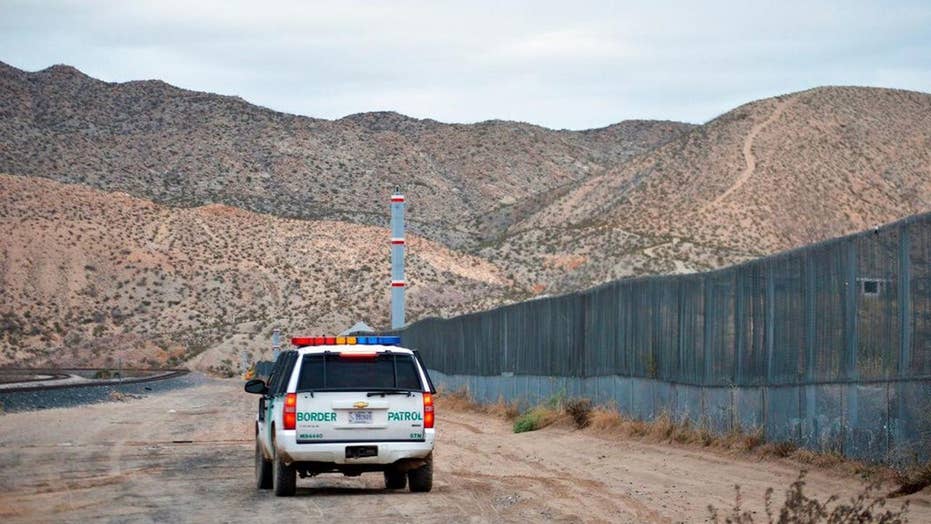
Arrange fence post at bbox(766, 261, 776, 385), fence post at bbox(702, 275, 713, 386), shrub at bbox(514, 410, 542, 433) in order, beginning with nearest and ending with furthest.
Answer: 1. fence post at bbox(766, 261, 776, 385)
2. fence post at bbox(702, 275, 713, 386)
3. shrub at bbox(514, 410, 542, 433)

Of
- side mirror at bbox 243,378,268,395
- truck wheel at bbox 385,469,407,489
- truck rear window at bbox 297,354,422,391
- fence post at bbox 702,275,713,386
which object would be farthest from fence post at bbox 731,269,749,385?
side mirror at bbox 243,378,268,395

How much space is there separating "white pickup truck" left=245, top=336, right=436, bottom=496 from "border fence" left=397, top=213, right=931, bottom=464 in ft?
15.4

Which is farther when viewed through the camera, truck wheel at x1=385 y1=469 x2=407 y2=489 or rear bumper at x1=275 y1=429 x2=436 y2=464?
truck wheel at x1=385 y1=469 x2=407 y2=489

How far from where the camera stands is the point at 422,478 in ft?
55.6

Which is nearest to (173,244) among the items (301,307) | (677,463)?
(301,307)

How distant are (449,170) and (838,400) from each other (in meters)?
158

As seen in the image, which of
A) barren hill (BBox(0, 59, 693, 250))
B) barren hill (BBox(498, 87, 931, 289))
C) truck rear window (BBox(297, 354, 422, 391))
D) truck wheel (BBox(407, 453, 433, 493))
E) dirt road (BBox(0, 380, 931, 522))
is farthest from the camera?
barren hill (BBox(0, 59, 693, 250))

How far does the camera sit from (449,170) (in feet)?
574

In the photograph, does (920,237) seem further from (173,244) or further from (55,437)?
(173,244)

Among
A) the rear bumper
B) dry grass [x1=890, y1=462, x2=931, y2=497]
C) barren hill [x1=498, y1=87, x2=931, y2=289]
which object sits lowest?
dry grass [x1=890, y1=462, x2=931, y2=497]

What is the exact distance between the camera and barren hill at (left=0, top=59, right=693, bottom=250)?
148000 millimetres

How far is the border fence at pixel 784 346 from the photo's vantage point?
618 inches

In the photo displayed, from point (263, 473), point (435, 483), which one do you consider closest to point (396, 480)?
point (435, 483)

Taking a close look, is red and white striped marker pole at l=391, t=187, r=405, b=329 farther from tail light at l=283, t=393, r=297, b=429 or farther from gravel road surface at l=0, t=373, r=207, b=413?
tail light at l=283, t=393, r=297, b=429
